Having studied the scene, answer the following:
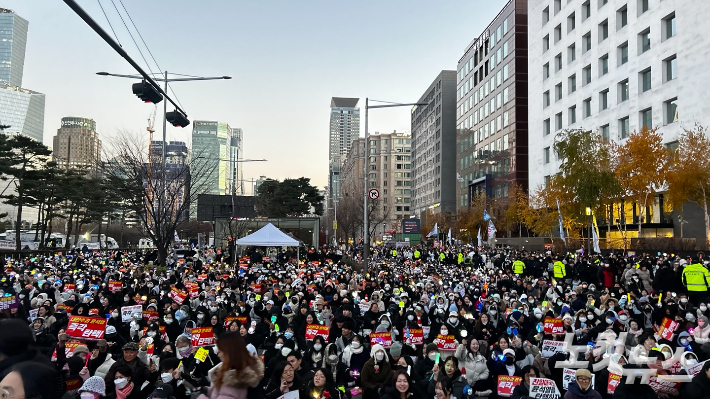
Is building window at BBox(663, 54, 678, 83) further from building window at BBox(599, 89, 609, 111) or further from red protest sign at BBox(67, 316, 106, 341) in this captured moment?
red protest sign at BBox(67, 316, 106, 341)

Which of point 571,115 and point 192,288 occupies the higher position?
point 571,115

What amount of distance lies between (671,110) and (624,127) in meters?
5.43

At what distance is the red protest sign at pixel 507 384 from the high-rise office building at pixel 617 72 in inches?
1302

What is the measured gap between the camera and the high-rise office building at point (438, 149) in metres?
110

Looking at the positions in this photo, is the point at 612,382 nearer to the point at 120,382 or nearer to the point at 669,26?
the point at 120,382

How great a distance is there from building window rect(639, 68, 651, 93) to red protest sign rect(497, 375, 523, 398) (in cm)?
3848

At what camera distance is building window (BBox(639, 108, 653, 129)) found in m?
40.8

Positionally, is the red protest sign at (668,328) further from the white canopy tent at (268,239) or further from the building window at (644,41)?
the building window at (644,41)

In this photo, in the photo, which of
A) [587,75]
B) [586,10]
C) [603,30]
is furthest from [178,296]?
[586,10]

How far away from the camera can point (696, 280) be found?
16250 mm

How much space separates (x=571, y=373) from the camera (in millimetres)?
8172

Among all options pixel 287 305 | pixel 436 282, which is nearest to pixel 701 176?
pixel 436 282

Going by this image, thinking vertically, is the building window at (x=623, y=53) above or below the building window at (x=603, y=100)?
above

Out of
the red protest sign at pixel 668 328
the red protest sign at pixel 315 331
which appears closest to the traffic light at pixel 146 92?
the red protest sign at pixel 315 331
